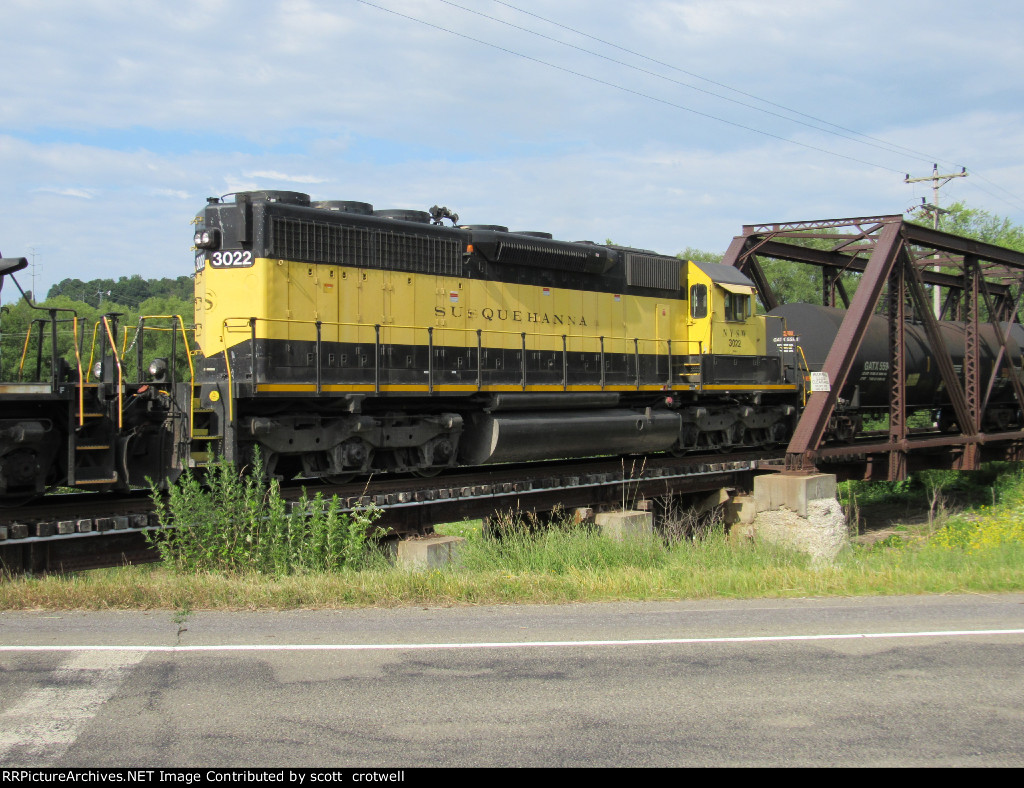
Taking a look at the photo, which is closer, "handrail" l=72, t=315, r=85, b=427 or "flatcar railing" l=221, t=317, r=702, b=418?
"handrail" l=72, t=315, r=85, b=427

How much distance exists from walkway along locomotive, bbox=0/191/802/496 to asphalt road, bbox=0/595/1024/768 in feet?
10.7

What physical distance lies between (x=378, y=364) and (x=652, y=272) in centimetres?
680

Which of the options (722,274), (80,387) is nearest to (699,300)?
(722,274)

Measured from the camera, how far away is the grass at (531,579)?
7473 millimetres

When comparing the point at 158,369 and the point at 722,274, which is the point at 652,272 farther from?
the point at 158,369

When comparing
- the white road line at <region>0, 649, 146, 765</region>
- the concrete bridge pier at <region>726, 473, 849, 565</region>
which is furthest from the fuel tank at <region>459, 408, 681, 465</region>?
the white road line at <region>0, 649, 146, 765</region>

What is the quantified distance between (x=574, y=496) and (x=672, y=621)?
6703mm

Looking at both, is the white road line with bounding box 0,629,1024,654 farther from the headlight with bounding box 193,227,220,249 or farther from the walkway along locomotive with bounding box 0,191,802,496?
the headlight with bounding box 193,227,220,249

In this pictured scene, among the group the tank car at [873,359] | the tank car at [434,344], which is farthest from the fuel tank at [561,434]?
the tank car at [873,359]

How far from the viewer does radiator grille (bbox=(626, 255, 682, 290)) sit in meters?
15.9

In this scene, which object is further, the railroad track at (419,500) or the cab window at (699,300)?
the cab window at (699,300)

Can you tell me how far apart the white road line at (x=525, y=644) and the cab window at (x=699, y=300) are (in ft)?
35.4

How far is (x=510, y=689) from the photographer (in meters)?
5.12

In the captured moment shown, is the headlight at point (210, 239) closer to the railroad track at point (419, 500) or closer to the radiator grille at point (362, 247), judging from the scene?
the radiator grille at point (362, 247)
